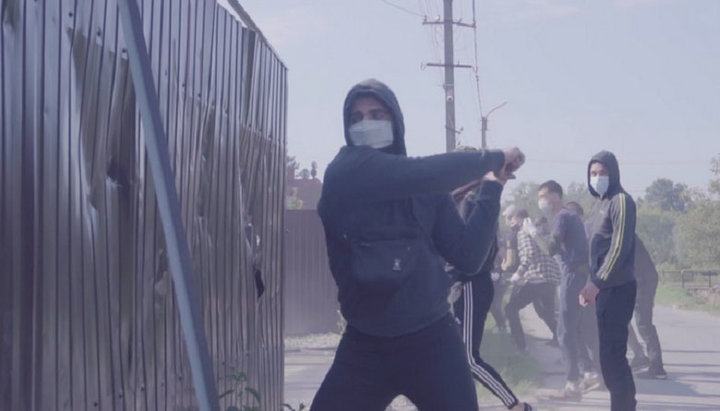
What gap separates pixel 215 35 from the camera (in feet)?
16.9

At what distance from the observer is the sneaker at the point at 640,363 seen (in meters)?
11.8

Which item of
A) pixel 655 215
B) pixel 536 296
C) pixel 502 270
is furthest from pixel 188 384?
pixel 655 215

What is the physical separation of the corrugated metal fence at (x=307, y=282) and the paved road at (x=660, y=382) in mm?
1883

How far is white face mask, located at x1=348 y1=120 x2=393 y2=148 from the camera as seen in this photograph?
13.4ft

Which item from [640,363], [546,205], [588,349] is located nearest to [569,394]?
[588,349]

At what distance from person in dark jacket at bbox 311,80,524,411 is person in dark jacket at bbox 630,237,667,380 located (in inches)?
295

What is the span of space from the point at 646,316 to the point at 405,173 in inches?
327

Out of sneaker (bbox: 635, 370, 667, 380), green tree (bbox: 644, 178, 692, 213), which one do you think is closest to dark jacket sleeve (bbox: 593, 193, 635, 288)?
sneaker (bbox: 635, 370, 667, 380)

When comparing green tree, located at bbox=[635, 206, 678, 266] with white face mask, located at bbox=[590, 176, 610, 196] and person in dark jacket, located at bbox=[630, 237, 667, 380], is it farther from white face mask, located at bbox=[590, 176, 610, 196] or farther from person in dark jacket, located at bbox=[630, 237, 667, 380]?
white face mask, located at bbox=[590, 176, 610, 196]

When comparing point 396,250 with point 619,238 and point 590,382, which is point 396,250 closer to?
point 619,238

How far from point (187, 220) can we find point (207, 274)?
435mm

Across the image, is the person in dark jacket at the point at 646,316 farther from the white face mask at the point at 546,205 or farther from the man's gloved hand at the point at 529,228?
the man's gloved hand at the point at 529,228

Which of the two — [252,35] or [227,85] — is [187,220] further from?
[252,35]

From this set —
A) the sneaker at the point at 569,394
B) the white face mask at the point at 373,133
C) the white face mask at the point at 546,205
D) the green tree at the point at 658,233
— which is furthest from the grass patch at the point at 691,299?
the green tree at the point at 658,233
